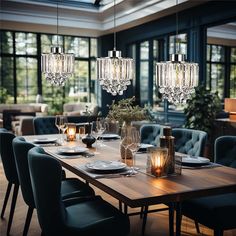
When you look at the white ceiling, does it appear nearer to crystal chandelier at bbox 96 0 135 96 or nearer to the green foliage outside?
the green foliage outside

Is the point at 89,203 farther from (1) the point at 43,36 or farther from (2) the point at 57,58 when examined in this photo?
(1) the point at 43,36

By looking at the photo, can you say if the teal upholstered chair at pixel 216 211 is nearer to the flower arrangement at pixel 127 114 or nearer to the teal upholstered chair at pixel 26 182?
the flower arrangement at pixel 127 114

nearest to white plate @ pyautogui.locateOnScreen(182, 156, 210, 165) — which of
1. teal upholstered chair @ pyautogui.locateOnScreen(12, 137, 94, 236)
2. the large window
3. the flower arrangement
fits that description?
the flower arrangement

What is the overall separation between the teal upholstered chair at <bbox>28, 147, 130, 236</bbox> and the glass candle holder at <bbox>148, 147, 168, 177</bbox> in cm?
35

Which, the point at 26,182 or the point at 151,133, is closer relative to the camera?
the point at 26,182

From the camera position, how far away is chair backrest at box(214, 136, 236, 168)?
279 cm

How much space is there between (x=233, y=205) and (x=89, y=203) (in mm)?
947

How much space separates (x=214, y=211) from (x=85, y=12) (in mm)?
7561

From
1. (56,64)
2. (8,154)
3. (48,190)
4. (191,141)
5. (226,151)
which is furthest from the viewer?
(56,64)

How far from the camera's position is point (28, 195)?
2.63 metres

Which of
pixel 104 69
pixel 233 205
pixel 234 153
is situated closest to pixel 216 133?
pixel 104 69

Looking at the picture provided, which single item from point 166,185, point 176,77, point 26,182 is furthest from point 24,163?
point 176,77

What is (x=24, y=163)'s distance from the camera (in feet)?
8.36

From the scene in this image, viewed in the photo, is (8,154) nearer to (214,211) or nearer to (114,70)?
(114,70)
